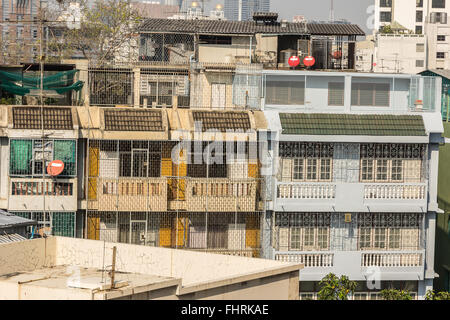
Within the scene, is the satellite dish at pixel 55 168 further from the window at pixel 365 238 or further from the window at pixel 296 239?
the window at pixel 365 238

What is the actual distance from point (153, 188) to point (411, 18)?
84.2 metres

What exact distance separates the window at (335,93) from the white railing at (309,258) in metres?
5.76

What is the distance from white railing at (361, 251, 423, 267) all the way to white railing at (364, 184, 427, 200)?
195 cm

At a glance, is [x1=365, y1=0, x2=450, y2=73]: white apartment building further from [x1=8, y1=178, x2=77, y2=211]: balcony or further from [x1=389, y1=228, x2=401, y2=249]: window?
[x1=8, y1=178, x2=77, y2=211]: balcony

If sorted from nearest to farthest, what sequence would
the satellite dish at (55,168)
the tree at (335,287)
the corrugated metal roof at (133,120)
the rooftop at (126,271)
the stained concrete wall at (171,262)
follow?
the rooftop at (126,271) < the stained concrete wall at (171,262) < the tree at (335,287) < the satellite dish at (55,168) < the corrugated metal roof at (133,120)

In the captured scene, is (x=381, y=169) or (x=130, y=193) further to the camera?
(x=381, y=169)

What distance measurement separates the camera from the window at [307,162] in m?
33.5

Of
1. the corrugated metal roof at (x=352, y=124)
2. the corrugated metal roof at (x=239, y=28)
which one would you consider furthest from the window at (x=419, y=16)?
the corrugated metal roof at (x=352, y=124)

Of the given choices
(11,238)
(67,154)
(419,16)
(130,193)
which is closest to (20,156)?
(67,154)

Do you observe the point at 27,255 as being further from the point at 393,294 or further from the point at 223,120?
the point at 393,294

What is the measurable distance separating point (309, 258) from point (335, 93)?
6.35 m

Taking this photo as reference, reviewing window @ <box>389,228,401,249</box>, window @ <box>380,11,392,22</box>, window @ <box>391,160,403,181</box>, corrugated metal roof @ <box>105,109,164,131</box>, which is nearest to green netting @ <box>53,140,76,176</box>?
corrugated metal roof @ <box>105,109,164,131</box>

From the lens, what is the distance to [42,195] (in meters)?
32.7
